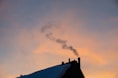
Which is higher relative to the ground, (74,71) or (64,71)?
(74,71)

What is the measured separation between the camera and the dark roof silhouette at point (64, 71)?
5072 cm

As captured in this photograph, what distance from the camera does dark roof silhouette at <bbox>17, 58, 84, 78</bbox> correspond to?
50.7m

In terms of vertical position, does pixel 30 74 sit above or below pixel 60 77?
above

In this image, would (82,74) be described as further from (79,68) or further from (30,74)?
(30,74)

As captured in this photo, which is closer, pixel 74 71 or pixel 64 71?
pixel 64 71

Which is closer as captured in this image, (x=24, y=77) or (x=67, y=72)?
(x=67, y=72)

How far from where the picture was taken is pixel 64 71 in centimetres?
5091

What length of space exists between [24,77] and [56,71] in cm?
787

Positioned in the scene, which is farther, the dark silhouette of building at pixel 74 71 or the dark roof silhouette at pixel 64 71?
the dark silhouette of building at pixel 74 71

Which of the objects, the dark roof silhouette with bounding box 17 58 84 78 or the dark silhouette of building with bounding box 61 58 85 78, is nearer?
the dark roof silhouette with bounding box 17 58 84 78

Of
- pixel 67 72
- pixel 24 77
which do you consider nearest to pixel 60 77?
pixel 67 72

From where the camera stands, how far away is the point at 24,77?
5669 cm

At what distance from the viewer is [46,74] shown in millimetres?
52312

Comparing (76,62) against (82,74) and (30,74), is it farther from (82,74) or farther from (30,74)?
(30,74)
